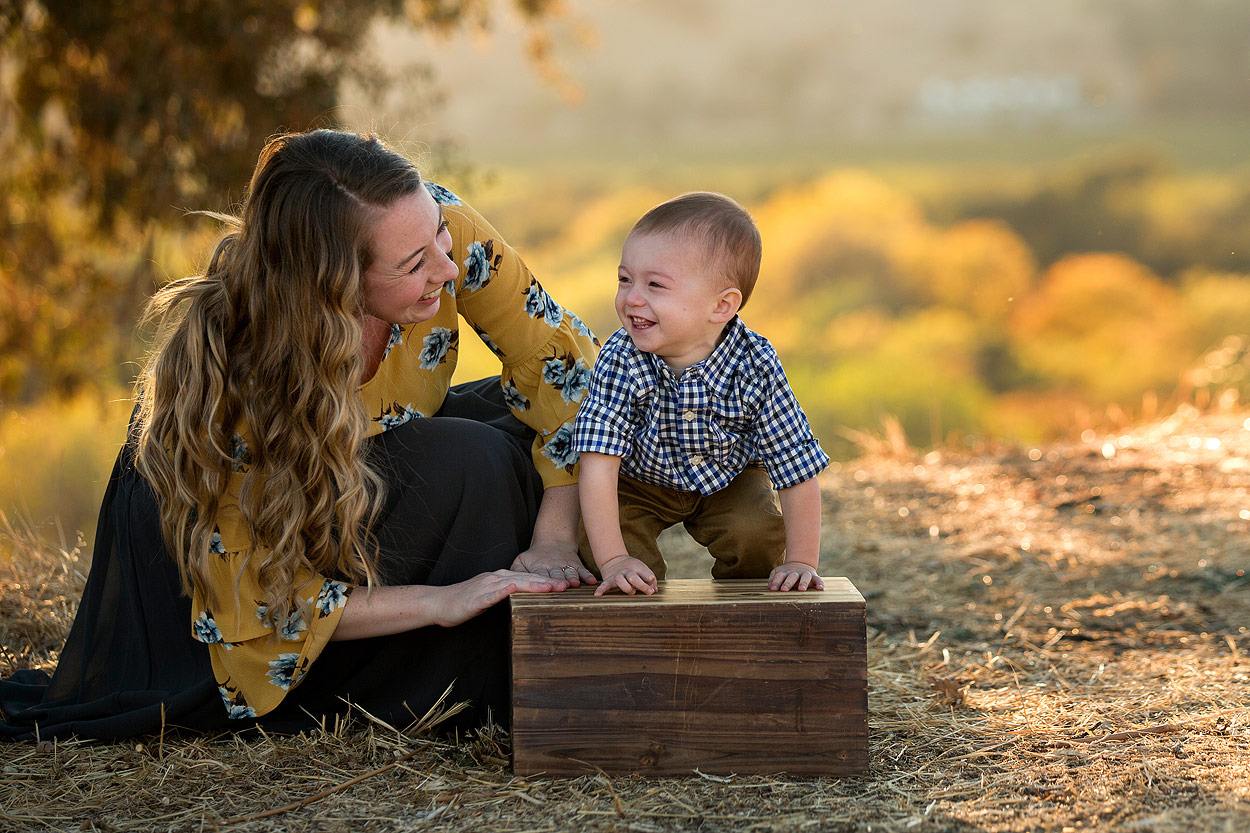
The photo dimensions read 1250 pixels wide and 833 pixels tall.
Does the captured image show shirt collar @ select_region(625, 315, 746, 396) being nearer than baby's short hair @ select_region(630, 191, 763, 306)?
No

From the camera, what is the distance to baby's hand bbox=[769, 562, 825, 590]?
Answer: 2139 millimetres

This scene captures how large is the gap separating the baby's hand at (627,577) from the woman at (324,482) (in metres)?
0.11

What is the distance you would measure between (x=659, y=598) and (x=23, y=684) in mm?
1544

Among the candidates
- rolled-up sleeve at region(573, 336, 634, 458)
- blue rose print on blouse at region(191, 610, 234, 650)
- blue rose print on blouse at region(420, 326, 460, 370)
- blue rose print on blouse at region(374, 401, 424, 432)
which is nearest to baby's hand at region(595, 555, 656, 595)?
rolled-up sleeve at region(573, 336, 634, 458)

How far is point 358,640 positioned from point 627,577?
25.5 inches

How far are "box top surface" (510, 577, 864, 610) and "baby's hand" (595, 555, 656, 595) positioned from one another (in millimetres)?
13

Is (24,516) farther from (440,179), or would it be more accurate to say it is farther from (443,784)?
(440,179)

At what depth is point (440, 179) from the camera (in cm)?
745

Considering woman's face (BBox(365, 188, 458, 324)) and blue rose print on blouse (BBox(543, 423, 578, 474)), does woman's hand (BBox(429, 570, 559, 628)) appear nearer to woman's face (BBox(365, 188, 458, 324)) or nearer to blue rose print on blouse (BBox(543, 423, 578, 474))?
blue rose print on blouse (BBox(543, 423, 578, 474))

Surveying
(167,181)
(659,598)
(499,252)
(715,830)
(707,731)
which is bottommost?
(715,830)

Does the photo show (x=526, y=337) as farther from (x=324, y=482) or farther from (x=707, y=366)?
(x=324, y=482)

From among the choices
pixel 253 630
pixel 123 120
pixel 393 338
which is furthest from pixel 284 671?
pixel 123 120

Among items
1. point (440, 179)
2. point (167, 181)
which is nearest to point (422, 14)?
point (440, 179)

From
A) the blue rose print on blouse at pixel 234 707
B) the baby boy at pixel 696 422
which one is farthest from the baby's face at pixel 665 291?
the blue rose print on blouse at pixel 234 707
